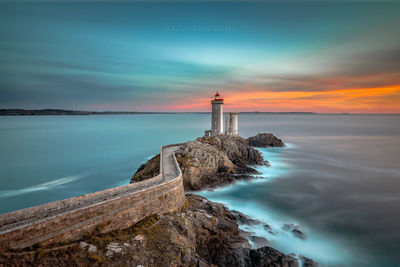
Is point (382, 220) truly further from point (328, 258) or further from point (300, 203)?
point (328, 258)

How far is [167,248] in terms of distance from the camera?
25.3 ft

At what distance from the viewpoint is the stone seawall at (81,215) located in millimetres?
6289

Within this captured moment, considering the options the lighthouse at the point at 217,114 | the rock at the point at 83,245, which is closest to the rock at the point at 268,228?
the rock at the point at 83,245

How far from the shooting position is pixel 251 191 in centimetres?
1872

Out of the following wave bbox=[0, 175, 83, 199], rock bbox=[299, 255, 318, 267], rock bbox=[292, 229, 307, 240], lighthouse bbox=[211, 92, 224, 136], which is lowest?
wave bbox=[0, 175, 83, 199]

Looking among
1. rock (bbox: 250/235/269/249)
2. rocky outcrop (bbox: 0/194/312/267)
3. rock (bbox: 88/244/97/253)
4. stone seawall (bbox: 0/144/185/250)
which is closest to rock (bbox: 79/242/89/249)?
rocky outcrop (bbox: 0/194/312/267)

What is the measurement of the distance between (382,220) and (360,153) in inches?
1010

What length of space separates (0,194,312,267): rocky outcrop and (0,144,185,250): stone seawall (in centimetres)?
29

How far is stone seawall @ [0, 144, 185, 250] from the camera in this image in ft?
20.6

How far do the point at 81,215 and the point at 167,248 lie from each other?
314 centimetres

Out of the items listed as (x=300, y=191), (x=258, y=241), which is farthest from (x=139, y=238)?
(x=300, y=191)

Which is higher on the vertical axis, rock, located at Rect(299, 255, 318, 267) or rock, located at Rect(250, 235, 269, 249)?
rock, located at Rect(250, 235, 269, 249)

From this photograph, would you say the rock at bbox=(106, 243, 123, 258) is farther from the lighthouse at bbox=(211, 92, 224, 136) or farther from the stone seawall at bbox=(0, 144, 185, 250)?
the lighthouse at bbox=(211, 92, 224, 136)

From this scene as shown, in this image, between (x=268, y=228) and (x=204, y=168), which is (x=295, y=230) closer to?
(x=268, y=228)
